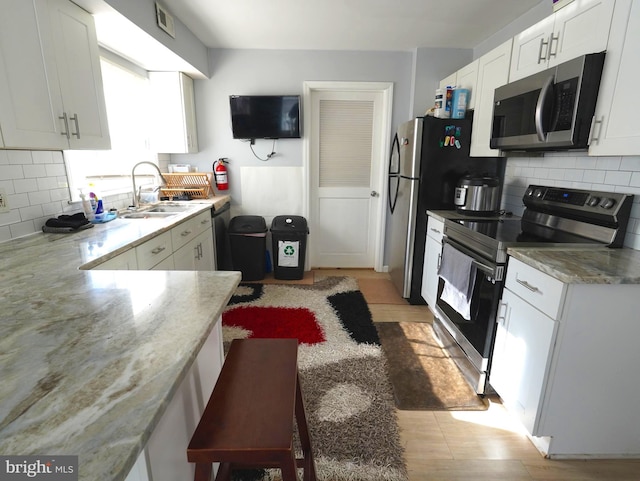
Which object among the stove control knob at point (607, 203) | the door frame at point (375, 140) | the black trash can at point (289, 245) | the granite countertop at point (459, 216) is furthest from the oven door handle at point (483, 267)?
the black trash can at point (289, 245)

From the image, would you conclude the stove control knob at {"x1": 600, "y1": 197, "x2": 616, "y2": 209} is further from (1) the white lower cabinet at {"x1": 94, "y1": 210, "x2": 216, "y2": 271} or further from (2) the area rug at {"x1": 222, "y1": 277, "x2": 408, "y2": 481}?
(1) the white lower cabinet at {"x1": 94, "y1": 210, "x2": 216, "y2": 271}

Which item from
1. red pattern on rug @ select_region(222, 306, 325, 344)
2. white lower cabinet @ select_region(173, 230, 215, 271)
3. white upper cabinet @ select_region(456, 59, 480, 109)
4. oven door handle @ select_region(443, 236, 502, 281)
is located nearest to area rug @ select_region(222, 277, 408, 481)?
red pattern on rug @ select_region(222, 306, 325, 344)

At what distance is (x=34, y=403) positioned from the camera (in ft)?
1.86

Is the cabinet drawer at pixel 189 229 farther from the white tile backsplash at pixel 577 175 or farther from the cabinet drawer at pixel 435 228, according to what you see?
the white tile backsplash at pixel 577 175

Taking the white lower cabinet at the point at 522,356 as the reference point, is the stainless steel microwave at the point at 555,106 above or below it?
above

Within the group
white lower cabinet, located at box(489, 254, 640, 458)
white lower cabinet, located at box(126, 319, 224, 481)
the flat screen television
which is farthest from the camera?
the flat screen television

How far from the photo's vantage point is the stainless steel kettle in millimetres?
2467

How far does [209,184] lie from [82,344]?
9.77ft

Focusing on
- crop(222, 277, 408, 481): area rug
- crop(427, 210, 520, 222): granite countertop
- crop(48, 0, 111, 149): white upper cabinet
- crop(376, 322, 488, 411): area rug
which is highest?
crop(48, 0, 111, 149): white upper cabinet

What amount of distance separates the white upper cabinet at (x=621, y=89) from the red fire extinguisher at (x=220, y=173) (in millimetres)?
3195

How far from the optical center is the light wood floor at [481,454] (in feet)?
4.77

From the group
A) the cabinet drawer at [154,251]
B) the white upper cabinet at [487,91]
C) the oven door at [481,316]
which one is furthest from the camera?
the white upper cabinet at [487,91]

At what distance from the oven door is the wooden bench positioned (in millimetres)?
1198
